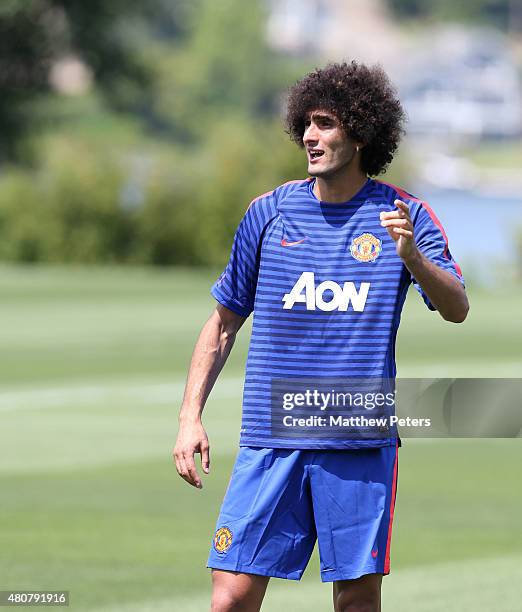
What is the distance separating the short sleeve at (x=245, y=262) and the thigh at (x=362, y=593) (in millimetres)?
945

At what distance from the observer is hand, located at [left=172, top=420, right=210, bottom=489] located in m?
5.47

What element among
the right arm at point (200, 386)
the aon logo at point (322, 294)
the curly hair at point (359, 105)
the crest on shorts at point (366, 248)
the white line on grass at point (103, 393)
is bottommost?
the white line on grass at point (103, 393)

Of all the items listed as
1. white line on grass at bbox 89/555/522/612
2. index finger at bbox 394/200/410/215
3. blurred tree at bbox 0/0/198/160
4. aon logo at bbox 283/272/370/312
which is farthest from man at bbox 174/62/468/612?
blurred tree at bbox 0/0/198/160

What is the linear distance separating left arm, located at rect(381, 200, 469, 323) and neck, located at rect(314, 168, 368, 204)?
37cm

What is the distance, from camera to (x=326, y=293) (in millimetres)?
5398

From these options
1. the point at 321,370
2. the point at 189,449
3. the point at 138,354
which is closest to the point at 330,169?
the point at 321,370

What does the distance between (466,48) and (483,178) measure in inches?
925

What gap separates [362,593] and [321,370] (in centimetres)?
72

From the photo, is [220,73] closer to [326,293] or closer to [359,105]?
[359,105]

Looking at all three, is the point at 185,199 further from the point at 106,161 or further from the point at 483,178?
the point at 483,178

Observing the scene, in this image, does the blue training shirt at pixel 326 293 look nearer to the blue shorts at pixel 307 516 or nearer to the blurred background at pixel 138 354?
the blue shorts at pixel 307 516

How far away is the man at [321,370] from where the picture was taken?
5.39 m

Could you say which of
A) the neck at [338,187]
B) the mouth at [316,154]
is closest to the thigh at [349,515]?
the neck at [338,187]

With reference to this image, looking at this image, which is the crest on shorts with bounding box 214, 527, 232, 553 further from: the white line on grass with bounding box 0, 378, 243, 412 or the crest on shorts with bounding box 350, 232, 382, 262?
the white line on grass with bounding box 0, 378, 243, 412
